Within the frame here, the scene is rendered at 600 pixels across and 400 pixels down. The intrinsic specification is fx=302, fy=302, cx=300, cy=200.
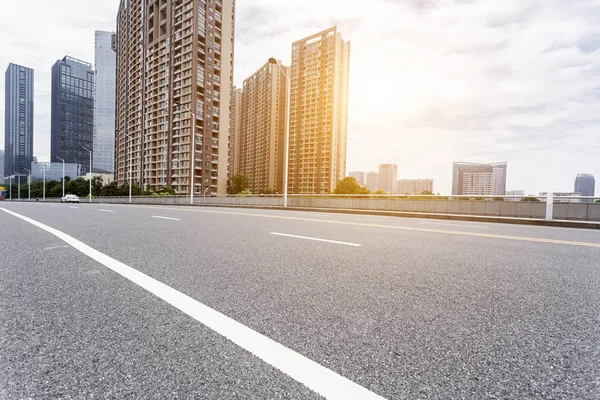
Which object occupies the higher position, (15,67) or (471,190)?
(15,67)

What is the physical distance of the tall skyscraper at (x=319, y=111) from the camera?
107812 millimetres

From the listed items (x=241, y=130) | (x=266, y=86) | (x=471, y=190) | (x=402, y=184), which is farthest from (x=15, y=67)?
(x=471, y=190)

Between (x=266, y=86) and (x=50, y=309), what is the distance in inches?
5018

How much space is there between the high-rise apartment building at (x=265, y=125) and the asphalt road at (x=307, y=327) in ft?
371

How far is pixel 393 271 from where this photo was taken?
3.14 metres

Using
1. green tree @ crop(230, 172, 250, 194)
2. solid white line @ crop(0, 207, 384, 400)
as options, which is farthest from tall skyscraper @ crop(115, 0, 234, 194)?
solid white line @ crop(0, 207, 384, 400)

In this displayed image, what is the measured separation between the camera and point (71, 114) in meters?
134

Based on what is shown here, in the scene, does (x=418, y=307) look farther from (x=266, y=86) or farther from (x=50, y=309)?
(x=266, y=86)

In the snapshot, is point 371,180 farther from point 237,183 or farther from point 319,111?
point 237,183

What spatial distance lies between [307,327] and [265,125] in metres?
125

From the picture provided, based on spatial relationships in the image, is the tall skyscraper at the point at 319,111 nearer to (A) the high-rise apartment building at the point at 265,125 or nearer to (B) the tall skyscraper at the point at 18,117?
(A) the high-rise apartment building at the point at 265,125

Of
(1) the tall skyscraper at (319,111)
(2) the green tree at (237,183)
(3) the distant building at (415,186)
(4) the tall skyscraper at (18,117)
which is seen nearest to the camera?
(2) the green tree at (237,183)

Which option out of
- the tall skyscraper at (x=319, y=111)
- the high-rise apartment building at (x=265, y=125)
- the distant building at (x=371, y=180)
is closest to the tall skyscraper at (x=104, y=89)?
the high-rise apartment building at (x=265, y=125)

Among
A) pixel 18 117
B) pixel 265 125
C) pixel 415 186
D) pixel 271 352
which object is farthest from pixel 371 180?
pixel 18 117
